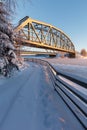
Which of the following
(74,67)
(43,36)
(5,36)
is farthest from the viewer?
(43,36)

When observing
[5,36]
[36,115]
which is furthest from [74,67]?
[36,115]

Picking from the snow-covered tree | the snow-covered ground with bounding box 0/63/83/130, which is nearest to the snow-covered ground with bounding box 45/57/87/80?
the snow-covered ground with bounding box 0/63/83/130

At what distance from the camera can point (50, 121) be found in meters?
5.16

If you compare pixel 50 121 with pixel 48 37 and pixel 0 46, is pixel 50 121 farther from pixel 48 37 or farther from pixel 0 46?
pixel 48 37

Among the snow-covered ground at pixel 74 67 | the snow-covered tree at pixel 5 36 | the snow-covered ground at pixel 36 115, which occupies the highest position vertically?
the snow-covered tree at pixel 5 36

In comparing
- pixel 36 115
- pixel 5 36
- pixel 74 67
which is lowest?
pixel 74 67

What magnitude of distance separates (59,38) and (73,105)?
299 feet

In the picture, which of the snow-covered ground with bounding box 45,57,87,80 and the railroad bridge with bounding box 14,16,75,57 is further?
the railroad bridge with bounding box 14,16,75,57

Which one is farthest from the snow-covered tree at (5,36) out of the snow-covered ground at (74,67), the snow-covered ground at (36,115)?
the snow-covered ground at (36,115)

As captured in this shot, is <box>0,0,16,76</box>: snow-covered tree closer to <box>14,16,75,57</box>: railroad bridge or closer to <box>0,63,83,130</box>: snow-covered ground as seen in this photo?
<box>0,63,83,130</box>: snow-covered ground

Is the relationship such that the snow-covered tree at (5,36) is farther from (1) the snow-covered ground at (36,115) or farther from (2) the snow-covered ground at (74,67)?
(1) the snow-covered ground at (36,115)

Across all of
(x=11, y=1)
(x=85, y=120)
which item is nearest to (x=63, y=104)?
(x=85, y=120)

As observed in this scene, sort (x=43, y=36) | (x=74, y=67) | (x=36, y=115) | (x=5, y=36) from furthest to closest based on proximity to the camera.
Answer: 1. (x=43, y=36)
2. (x=74, y=67)
3. (x=5, y=36)
4. (x=36, y=115)

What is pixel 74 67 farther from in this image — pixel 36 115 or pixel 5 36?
pixel 36 115
